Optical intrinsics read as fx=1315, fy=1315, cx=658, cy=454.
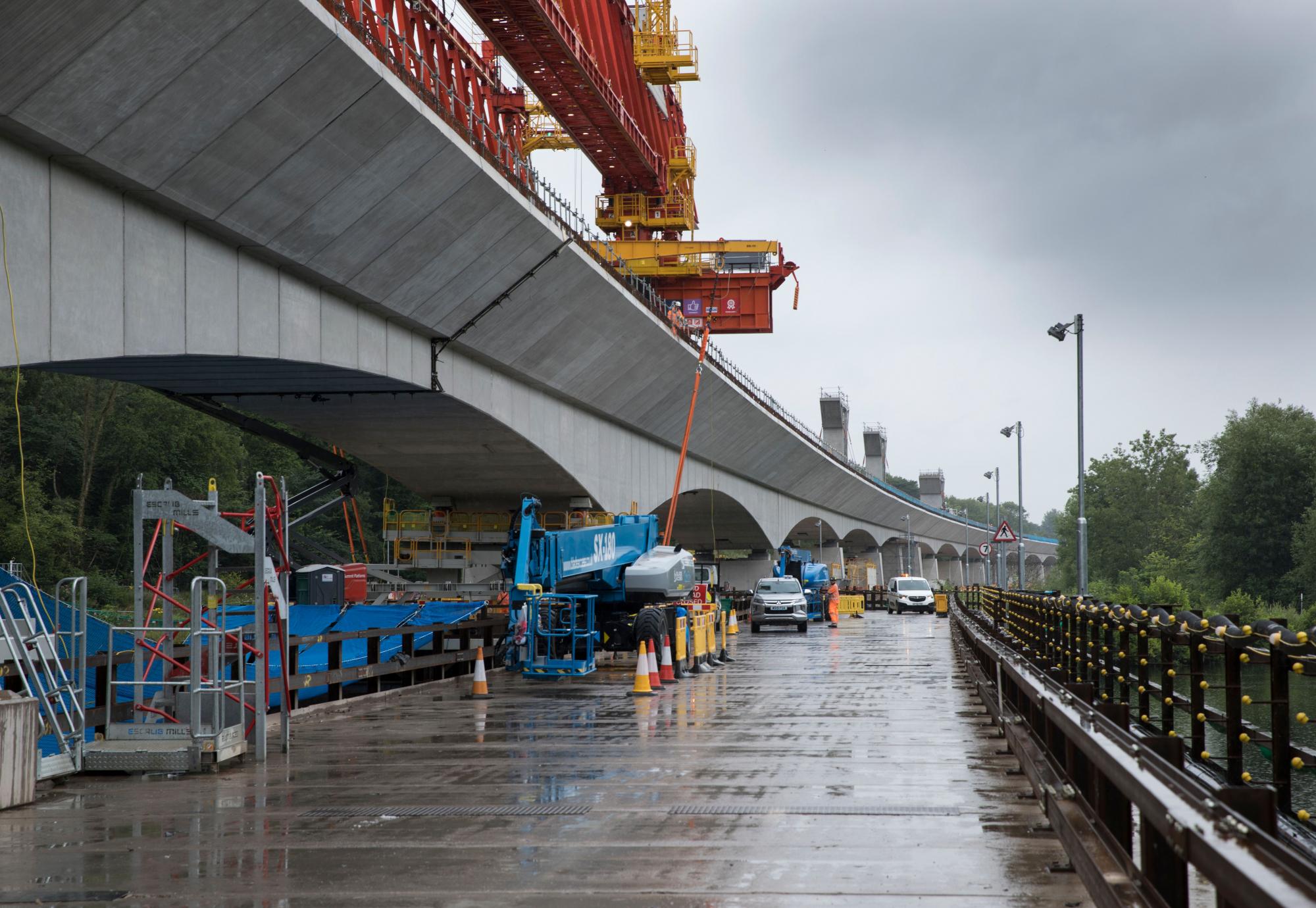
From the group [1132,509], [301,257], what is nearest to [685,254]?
[301,257]

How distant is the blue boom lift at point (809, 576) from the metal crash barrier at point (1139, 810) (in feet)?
132

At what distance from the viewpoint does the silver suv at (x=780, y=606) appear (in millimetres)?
42594

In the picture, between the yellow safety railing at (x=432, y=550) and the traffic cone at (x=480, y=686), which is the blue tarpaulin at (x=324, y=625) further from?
the yellow safety railing at (x=432, y=550)

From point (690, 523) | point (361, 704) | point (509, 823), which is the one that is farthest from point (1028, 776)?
point (690, 523)

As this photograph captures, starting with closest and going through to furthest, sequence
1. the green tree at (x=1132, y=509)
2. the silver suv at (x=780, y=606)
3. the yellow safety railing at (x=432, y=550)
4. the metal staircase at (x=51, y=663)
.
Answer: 1. the metal staircase at (x=51, y=663)
2. the yellow safety railing at (x=432, y=550)
3. the silver suv at (x=780, y=606)
4. the green tree at (x=1132, y=509)

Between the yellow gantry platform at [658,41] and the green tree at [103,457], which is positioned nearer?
the yellow gantry platform at [658,41]

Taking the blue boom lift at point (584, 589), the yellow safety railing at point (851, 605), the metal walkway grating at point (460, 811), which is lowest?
the yellow safety railing at point (851, 605)

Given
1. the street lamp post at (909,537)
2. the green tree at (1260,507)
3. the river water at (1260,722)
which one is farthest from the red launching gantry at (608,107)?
the street lamp post at (909,537)

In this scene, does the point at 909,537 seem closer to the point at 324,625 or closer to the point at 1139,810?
the point at 324,625

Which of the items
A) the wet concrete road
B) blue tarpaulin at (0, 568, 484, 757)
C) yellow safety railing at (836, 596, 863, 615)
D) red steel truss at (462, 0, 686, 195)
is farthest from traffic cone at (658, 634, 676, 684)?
yellow safety railing at (836, 596, 863, 615)

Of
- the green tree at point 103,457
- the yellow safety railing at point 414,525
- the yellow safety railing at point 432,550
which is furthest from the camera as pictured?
the green tree at point 103,457

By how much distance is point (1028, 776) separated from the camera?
10391 mm

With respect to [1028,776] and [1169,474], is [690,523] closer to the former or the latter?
[1028,776]

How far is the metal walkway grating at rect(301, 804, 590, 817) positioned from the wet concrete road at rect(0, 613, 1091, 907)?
0.10m
